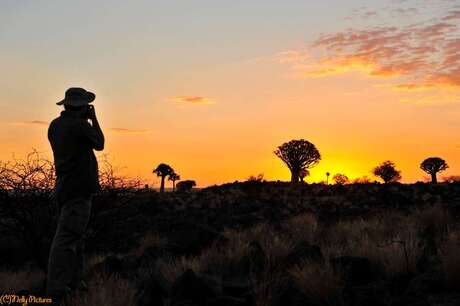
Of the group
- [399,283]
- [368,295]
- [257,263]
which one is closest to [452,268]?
[399,283]

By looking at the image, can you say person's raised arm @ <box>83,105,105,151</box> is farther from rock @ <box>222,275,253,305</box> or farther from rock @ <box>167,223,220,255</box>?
rock @ <box>167,223,220,255</box>

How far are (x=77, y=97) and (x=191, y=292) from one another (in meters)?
2.70

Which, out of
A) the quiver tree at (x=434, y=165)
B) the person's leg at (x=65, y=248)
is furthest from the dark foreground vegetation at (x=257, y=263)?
the quiver tree at (x=434, y=165)

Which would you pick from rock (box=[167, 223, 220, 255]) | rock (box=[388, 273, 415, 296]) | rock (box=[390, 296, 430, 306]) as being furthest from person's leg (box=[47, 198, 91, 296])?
rock (box=[167, 223, 220, 255])

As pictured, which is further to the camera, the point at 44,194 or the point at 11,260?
the point at 11,260

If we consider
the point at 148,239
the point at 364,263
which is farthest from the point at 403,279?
the point at 148,239

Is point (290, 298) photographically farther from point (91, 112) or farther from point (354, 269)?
point (91, 112)

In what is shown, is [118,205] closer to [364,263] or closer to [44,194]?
[44,194]

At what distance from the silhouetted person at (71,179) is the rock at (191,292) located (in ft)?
4.01

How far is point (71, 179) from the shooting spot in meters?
6.29

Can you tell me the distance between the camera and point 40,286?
29.9 ft

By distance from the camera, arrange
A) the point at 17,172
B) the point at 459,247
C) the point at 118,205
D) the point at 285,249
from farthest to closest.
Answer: the point at 118,205
the point at 17,172
the point at 285,249
the point at 459,247

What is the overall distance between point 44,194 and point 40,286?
8.74 feet

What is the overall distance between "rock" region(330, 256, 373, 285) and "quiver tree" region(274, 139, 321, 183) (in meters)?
45.1
